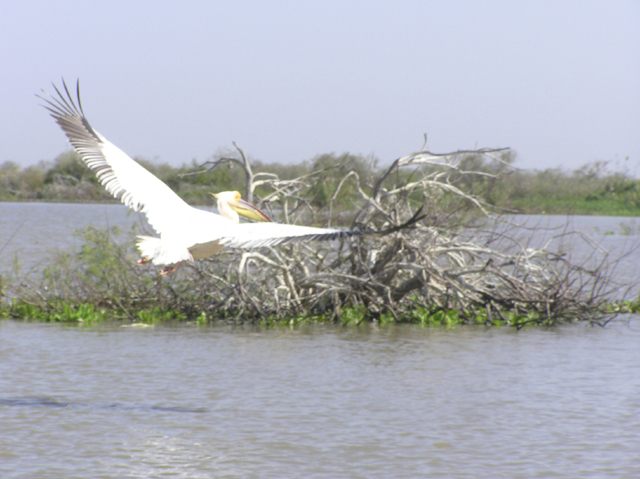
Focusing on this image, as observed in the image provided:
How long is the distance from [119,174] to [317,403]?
7.78 ft

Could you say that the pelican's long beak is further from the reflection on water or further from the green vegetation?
the green vegetation

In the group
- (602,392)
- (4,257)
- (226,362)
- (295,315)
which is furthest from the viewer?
(4,257)

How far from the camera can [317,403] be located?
626 cm

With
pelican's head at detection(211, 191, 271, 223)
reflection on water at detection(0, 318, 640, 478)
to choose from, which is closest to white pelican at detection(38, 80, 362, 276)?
pelican's head at detection(211, 191, 271, 223)

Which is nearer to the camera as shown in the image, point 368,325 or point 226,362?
point 226,362

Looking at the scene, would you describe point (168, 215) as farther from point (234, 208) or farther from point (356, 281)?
point (356, 281)

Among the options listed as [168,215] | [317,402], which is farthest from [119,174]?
[317,402]

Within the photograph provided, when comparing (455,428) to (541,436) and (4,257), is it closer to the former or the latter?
(541,436)

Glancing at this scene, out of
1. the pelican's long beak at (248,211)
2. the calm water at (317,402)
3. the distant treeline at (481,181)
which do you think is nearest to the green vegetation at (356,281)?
the calm water at (317,402)

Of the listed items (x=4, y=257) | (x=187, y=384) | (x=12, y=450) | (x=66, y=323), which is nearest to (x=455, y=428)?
(x=187, y=384)

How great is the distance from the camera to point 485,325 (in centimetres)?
950

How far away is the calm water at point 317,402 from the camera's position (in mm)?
5000

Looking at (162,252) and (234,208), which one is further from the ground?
(234,208)

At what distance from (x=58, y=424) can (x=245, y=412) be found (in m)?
1.29
